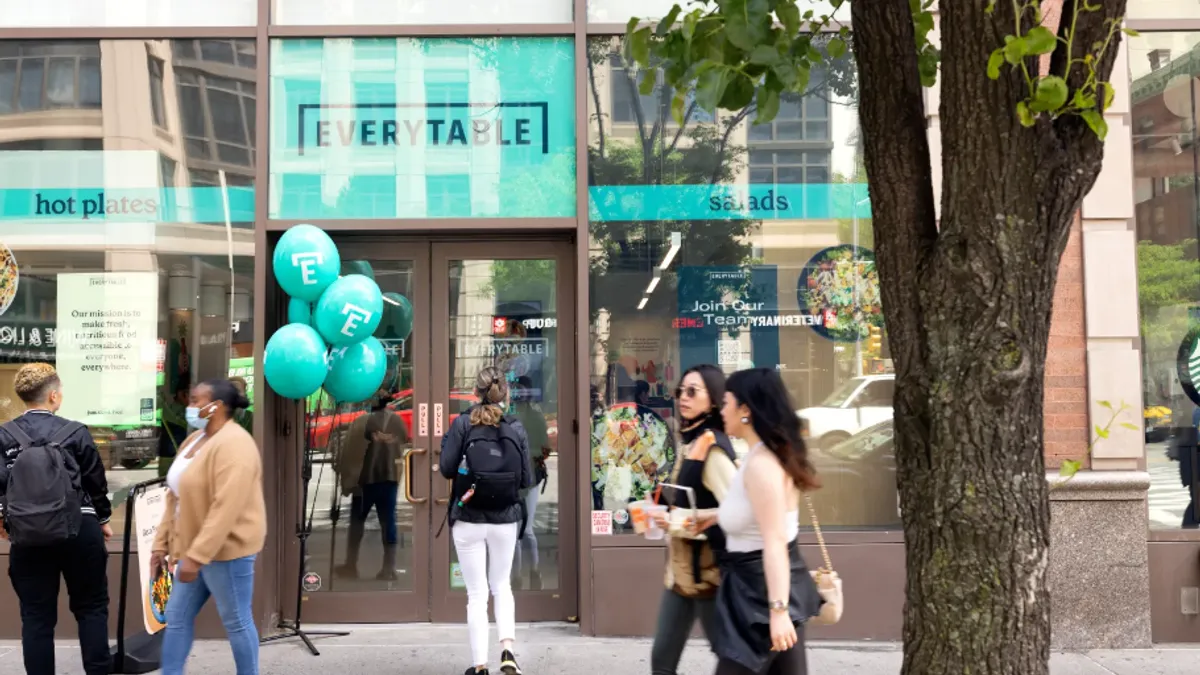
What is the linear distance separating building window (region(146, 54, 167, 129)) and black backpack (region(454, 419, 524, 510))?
11.2 feet

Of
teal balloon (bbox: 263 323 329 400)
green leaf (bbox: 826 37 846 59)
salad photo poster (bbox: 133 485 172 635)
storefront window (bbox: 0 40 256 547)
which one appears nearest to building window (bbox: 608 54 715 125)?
storefront window (bbox: 0 40 256 547)

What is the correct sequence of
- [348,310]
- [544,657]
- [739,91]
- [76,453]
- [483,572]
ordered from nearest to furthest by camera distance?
[739,91] < [76,453] < [483,572] < [348,310] < [544,657]

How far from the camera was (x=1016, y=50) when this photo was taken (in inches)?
128

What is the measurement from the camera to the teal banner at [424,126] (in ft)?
24.7

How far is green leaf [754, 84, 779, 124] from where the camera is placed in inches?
157

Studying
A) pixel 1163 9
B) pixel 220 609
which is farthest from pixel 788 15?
pixel 1163 9

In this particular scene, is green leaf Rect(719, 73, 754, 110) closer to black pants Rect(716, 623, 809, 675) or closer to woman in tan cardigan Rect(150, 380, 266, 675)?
black pants Rect(716, 623, 809, 675)

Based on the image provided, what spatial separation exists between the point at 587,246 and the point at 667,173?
77cm

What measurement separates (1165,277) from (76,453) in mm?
6897

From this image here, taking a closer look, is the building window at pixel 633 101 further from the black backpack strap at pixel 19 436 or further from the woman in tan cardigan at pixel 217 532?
the black backpack strap at pixel 19 436

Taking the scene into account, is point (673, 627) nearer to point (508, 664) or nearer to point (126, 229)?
point (508, 664)

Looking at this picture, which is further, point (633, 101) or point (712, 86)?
point (633, 101)

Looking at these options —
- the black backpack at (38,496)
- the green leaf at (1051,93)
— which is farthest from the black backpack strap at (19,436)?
the green leaf at (1051,93)

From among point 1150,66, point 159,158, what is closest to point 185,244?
point 159,158
